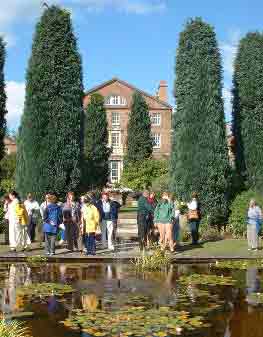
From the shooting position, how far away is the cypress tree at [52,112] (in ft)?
66.2

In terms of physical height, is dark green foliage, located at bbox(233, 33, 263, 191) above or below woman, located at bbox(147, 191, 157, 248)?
above


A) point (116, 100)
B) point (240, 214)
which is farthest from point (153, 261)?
point (116, 100)

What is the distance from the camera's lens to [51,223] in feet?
52.2

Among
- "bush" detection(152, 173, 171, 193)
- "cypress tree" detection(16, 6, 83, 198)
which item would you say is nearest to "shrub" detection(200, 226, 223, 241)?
"bush" detection(152, 173, 171, 193)

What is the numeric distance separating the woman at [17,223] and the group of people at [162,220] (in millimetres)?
3438

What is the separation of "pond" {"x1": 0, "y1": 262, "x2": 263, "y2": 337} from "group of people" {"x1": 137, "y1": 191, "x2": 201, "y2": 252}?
251 centimetres

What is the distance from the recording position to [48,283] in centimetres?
1141

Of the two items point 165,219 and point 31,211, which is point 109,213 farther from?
point 31,211

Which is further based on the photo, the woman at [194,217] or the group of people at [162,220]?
the woman at [194,217]

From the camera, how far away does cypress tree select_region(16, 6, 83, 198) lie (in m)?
20.2

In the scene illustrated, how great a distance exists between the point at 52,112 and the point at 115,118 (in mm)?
52830

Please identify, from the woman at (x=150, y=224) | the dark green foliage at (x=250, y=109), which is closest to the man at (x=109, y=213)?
the woman at (x=150, y=224)

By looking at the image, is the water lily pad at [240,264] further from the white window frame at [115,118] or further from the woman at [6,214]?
the white window frame at [115,118]

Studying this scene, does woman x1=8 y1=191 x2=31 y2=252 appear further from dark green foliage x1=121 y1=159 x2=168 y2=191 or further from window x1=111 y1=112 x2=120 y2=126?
window x1=111 y1=112 x2=120 y2=126
